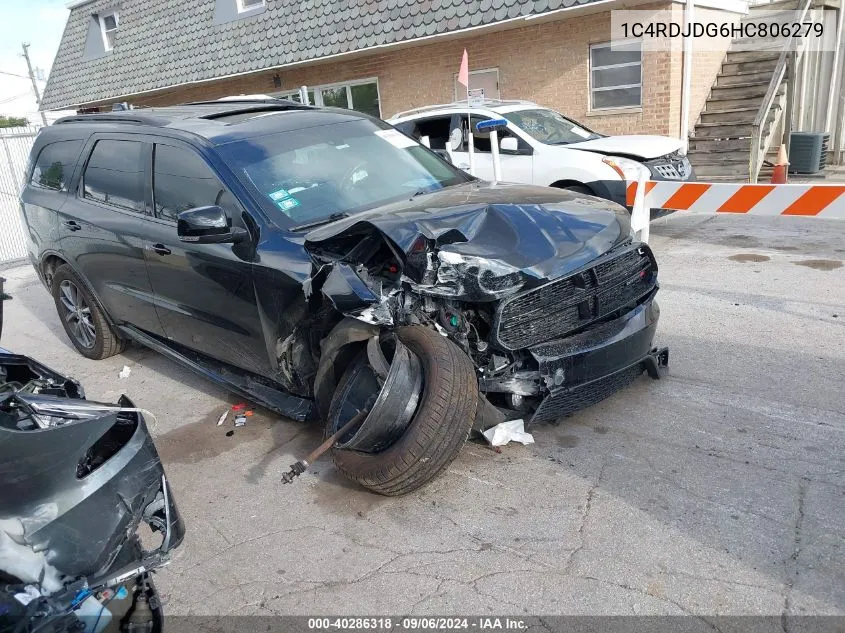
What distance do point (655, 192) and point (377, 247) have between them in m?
3.05

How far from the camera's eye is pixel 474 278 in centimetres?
345

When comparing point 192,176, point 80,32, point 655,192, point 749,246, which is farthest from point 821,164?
point 80,32

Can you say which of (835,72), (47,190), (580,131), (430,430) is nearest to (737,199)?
(430,430)

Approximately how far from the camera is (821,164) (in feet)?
40.0

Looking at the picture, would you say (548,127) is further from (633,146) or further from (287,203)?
(287,203)

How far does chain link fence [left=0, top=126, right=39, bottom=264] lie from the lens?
1199 cm

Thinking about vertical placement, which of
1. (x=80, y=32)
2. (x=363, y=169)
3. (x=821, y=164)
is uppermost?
(x=80, y=32)

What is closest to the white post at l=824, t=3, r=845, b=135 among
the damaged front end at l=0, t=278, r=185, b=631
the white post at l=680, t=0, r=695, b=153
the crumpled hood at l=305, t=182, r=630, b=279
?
the white post at l=680, t=0, r=695, b=153

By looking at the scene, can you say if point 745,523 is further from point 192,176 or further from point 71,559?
point 192,176

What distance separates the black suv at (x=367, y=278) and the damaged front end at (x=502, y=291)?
10mm

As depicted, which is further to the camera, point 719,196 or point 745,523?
point 719,196

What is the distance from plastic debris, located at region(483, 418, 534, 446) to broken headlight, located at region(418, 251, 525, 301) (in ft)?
2.72

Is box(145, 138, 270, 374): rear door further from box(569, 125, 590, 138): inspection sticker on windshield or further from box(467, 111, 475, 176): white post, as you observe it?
box(569, 125, 590, 138): inspection sticker on windshield

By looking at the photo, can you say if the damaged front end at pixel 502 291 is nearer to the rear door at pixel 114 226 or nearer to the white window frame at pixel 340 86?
the rear door at pixel 114 226
